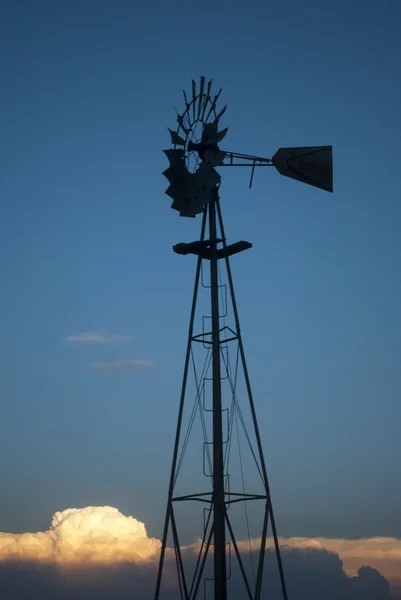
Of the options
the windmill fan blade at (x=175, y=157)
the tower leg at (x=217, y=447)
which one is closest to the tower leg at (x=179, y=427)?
the tower leg at (x=217, y=447)

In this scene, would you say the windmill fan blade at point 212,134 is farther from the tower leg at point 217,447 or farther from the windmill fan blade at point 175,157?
the tower leg at point 217,447

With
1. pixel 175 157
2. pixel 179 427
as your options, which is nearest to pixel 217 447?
Answer: pixel 179 427

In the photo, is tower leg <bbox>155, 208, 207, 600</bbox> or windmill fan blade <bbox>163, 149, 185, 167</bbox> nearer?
tower leg <bbox>155, 208, 207, 600</bbox>

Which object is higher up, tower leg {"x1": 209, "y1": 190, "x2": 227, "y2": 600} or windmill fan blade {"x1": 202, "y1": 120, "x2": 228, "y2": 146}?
windmill fan blade {"x1": 202, "y1": 120, "x2": 228, "y2": 146}

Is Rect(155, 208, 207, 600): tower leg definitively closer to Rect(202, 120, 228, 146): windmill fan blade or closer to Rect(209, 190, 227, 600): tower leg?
Rect(209, 190, 227, 600): tower leg

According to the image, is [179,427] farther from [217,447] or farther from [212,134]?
[212,134]

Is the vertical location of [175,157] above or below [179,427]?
above

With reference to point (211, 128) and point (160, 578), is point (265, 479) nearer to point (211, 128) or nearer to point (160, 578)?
point (160, 578)

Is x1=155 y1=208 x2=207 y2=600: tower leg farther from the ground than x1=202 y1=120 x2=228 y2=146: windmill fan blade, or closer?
closer

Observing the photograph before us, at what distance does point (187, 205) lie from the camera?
34.5 metres

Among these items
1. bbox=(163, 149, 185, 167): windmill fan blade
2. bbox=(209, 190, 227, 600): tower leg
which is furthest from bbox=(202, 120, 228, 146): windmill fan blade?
bbox=(209, 190, 227, 600): tower leg

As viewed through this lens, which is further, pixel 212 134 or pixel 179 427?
pixel 212 134

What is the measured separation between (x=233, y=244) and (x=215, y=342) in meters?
4.25

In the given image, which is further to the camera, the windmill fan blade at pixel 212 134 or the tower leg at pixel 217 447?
the windmill fan blade at pixel 212 134
